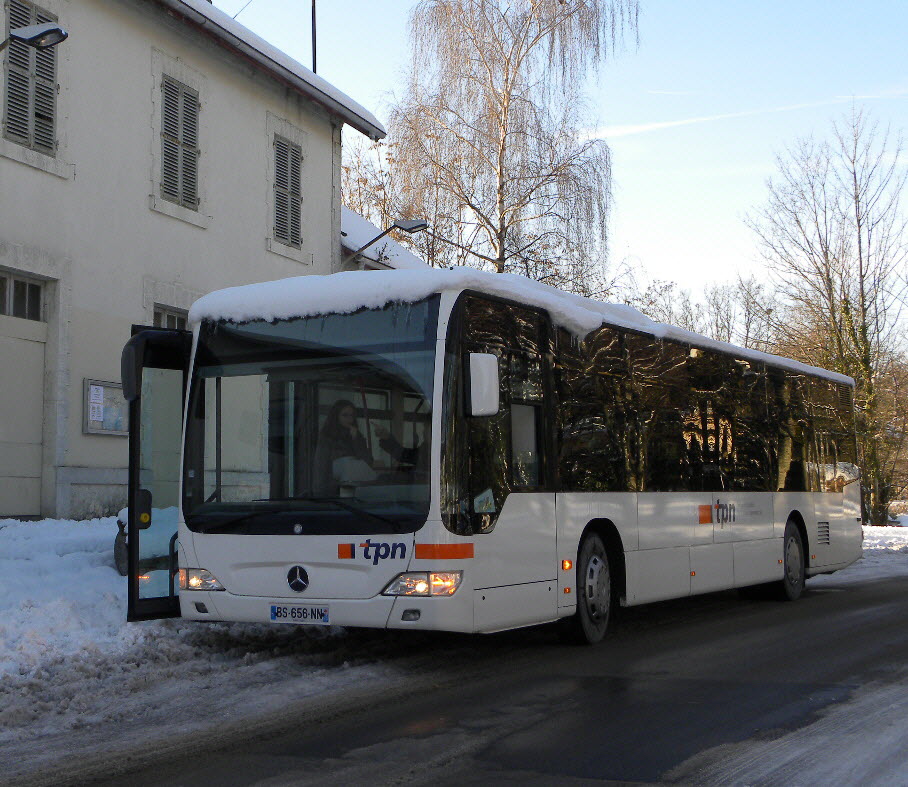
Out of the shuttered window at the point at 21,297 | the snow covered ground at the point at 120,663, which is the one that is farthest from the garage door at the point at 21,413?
the snow covered ground at the point at 120,663

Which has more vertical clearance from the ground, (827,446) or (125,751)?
(827,446)

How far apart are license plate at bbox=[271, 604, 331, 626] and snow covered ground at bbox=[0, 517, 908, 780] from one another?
33 cm

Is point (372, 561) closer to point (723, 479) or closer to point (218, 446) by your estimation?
point (218, 446)

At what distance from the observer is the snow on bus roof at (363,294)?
26.5 ft

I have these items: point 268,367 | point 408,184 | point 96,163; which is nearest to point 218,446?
point 268,367

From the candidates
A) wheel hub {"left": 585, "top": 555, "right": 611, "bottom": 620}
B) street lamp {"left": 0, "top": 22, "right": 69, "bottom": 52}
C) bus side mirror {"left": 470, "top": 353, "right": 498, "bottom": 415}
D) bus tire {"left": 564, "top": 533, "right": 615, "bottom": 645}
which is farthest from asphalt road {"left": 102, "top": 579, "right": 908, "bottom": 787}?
street lamp {"left": 0, "top": 22, "right": 69, "bottom": 52}

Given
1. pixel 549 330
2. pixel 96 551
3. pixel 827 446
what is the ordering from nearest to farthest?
1. pixel 549 330
2. pixel 96 551
3. pixel 827 446

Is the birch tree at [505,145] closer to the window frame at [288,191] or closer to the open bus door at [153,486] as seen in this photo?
the window frame at [288,191]

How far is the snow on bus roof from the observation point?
8.09 meters

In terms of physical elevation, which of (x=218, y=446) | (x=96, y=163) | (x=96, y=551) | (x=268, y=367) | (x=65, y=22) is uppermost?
(x=65, y=22)

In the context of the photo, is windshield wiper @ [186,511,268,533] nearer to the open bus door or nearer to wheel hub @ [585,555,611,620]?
the open bus door

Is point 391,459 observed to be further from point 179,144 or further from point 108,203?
point 179,144

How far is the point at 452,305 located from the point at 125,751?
3641 mm

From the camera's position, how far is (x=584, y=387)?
9617mm
